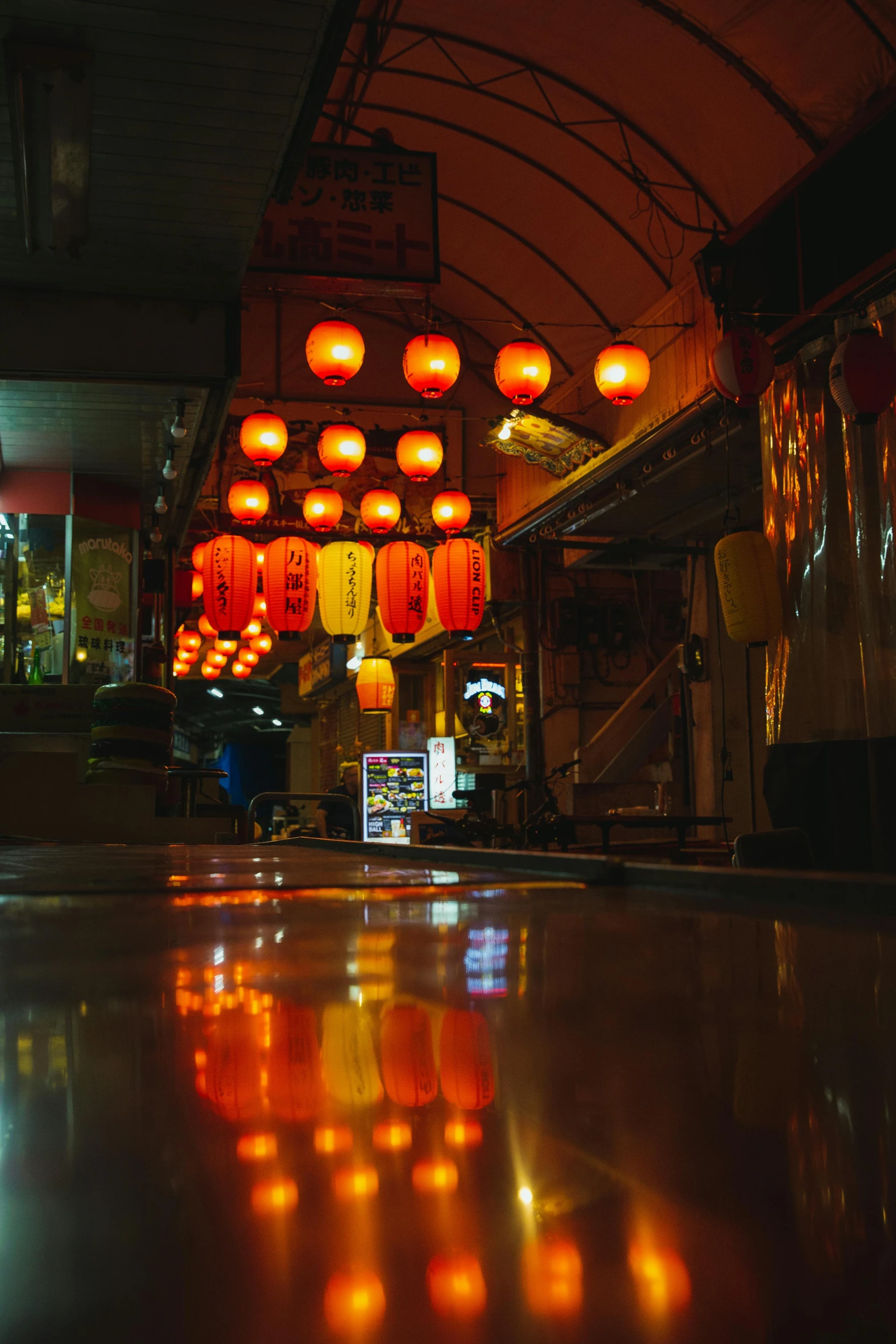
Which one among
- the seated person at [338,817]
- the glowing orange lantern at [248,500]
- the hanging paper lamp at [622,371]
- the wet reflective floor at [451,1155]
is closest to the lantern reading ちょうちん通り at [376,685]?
the seated person at [338,817]

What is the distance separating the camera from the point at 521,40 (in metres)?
7.55

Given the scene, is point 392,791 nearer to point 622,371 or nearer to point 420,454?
point 420,454

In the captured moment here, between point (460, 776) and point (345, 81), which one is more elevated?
point (345, 81)

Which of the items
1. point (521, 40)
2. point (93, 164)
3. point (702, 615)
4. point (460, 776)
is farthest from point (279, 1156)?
point (460, 776)

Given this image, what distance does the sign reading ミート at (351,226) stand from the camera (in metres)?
6.66

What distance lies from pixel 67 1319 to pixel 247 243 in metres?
6.46

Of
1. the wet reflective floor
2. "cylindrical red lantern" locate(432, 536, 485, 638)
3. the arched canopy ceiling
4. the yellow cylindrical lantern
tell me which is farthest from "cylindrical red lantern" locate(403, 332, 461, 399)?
the wet reflective floor

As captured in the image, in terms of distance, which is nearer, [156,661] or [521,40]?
[521,40]

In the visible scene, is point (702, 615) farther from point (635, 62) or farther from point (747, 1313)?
point (747, 1313)

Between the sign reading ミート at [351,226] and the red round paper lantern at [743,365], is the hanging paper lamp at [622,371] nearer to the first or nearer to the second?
the red round paper lantern at [743,365]

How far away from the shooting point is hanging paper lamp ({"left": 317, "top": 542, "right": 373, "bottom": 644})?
11164 millimetres

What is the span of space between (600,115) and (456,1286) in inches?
354

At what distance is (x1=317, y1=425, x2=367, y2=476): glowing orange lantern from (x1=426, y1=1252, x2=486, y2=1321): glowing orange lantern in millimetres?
10133

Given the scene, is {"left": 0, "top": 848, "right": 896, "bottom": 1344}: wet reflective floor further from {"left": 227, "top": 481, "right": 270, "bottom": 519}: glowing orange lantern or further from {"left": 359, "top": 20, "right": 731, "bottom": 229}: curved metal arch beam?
{"left": 227, "top": 481, "right": 270, "bottom": 519}: glowing orange lantern
